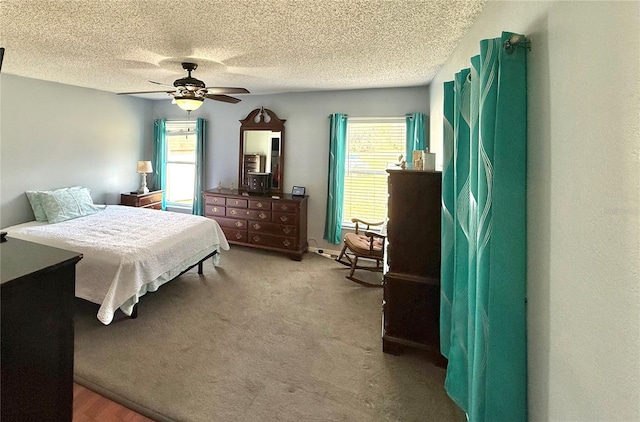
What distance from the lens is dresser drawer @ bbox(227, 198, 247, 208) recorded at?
→ 4.66 m

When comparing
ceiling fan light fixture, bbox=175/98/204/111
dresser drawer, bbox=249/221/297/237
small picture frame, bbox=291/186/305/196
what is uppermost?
ceiling fan light fixture, bbox=175/98/204/111

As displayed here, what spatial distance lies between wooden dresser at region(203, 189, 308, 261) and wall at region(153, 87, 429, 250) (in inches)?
12.1

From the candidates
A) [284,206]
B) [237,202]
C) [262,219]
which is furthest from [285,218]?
[237,202]

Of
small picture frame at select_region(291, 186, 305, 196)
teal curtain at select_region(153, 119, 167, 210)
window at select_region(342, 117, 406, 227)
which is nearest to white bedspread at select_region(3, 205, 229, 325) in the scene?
small picture frame at select_region(291, 186, 305, 196)

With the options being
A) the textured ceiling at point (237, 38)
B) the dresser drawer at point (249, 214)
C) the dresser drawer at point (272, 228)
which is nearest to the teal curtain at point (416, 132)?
the textured ceiling at point (237, 38)

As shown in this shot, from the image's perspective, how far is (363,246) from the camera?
3697mm

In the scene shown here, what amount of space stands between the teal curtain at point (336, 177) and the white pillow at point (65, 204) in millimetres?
3185

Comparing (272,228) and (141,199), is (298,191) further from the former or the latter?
(141,199)

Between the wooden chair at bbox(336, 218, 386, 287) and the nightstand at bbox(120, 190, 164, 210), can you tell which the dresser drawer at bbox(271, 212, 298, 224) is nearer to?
the wooden chair at bbox(336, 218, 386, 287)

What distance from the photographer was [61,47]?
2715mm

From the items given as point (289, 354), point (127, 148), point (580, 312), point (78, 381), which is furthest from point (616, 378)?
point (127, 148)

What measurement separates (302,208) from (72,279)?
11.5 ft

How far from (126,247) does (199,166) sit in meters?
2.83

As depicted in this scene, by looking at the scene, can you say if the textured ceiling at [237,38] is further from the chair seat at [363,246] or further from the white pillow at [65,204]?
the chair seat at [363,246]
